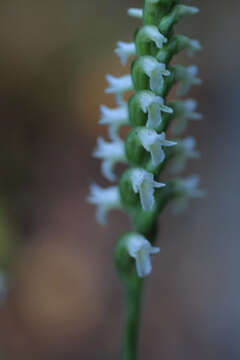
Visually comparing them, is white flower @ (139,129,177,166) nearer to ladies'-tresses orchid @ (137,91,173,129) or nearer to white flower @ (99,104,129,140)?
ladies'-tresses orchid @ (137,91,173,129)

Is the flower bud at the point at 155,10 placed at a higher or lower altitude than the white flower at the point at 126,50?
lower

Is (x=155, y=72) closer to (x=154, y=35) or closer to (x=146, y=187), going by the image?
(x=154, y=35)

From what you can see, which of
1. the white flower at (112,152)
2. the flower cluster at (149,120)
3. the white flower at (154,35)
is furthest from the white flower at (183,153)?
the white flower at (154,35)

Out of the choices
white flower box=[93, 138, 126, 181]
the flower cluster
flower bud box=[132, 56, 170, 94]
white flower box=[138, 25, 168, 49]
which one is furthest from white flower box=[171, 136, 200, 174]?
white flower box=[138, 25, 168, 49]

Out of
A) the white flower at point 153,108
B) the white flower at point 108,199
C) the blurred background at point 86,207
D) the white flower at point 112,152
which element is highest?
the blurred background at point 86,207

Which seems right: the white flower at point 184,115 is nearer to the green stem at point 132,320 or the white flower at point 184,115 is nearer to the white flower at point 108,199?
the white flower at point 108,199

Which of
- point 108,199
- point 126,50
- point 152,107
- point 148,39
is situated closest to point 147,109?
point 152,107
